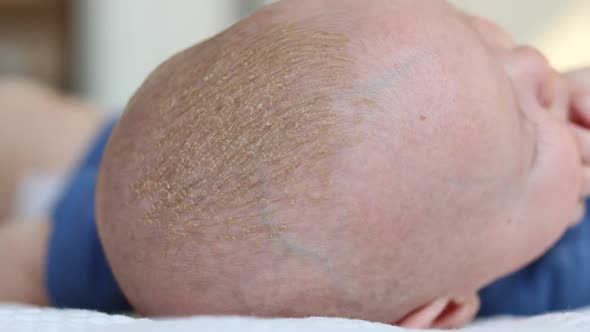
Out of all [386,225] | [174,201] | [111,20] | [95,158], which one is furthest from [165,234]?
[111,20]

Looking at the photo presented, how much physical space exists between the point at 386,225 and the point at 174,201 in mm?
163

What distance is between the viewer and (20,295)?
88 cm

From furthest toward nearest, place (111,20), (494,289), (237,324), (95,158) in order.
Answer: (111,20) → (95,158) → (494,289) → (237,324)

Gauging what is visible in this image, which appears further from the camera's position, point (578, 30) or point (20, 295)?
point (578, 30)

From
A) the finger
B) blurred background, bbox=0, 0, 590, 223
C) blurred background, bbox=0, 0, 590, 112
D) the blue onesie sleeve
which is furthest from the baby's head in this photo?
blurred background, bbox=0, 0, 590, 112

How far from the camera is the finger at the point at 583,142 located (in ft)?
2.22

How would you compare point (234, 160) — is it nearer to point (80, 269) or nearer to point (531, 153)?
point (531, 153)

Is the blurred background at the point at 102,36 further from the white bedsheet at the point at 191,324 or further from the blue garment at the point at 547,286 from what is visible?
the white bedsheet at the point at 191,324

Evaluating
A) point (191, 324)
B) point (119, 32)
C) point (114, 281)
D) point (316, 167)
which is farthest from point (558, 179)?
point (119, 32)

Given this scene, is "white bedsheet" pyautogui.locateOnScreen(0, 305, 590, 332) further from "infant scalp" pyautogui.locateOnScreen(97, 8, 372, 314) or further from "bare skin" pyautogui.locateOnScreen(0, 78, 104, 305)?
"bare skin" pyautogui.locateOnScreen(0, 78, 104, 305)

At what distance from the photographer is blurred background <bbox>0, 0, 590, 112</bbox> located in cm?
287

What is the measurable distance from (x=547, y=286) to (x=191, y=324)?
499mm

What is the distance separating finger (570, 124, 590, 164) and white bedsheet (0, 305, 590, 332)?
213 mm

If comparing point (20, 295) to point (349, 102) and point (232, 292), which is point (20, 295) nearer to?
point (232, 292)
